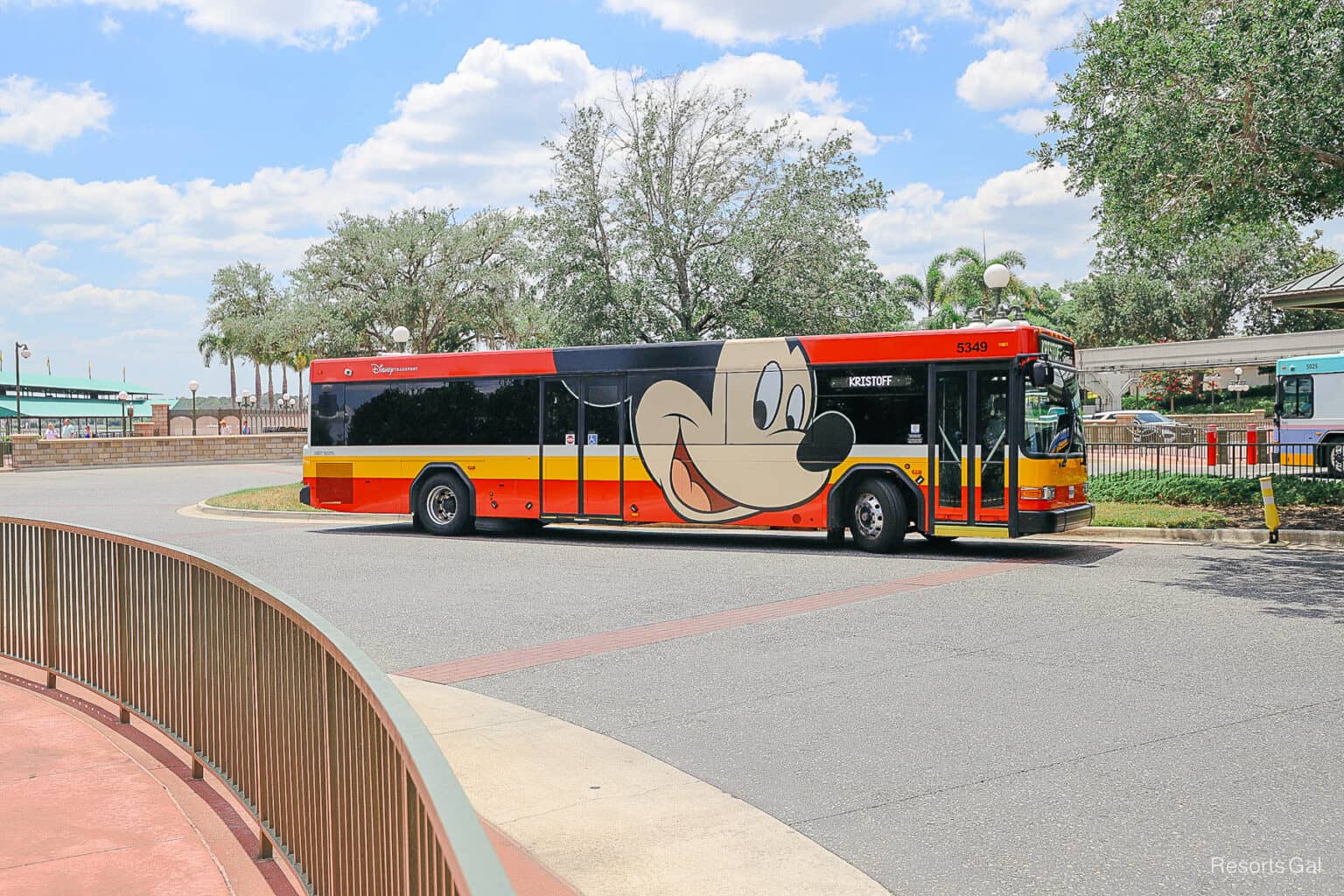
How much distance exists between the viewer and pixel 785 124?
2864cm

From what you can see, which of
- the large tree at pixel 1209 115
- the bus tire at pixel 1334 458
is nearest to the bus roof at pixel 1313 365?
the bus tire at pixel 1334 458

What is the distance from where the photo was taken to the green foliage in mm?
19578

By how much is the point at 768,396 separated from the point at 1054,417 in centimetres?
385

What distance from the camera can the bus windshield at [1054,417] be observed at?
14680mm

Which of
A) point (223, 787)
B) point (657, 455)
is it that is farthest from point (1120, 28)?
→ point (223, 787)

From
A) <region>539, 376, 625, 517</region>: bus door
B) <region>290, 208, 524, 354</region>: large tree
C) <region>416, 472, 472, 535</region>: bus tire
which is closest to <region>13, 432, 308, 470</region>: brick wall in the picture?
<region>290, 208, 524, 354</region>: large tree

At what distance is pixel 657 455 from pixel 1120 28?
889 cm

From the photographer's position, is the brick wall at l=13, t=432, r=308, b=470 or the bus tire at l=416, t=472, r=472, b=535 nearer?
the bus tire at l=416, t=472, r=472, b=535

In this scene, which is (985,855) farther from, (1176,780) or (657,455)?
(657,455)

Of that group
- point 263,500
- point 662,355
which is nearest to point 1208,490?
point 662,355

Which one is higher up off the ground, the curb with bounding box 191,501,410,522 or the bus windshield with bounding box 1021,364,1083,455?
the bus windshield with bounding box 1021,364,1083,455

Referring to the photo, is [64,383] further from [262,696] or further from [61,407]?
[262,696]

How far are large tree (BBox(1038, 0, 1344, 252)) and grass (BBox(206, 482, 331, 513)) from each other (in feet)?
49.4

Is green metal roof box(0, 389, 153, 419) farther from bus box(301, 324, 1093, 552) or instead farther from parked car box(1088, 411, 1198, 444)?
bus box(301, 324, 1093, 552)
